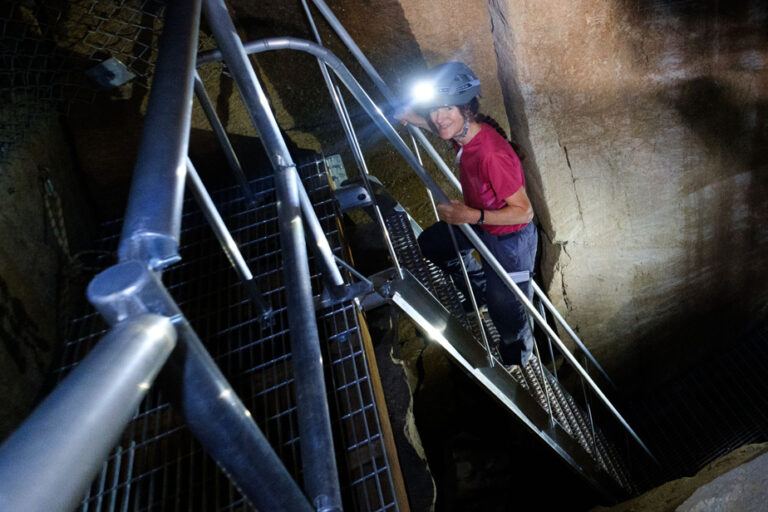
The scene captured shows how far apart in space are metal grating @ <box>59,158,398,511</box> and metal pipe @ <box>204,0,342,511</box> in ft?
3.24

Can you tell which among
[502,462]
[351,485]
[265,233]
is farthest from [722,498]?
[265,233]

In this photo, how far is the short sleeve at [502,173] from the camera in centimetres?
298

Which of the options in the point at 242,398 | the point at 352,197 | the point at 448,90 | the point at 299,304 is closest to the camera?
the point at 299,304

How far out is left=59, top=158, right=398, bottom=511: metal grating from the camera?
1986 millimetres

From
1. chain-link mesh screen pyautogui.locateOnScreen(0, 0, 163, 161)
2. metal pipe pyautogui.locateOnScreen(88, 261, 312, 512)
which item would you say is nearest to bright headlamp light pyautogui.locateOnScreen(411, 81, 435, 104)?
chain-link mesh screen pyautogui.locateOnScreen(0, 0, 163, 161)

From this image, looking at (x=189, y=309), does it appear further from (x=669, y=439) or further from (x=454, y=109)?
(x=669, y=439)

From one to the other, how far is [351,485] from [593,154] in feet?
11.3

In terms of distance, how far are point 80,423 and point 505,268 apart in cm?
314

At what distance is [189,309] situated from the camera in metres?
2.71

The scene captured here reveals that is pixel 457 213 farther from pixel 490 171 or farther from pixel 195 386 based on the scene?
pixel 195 386

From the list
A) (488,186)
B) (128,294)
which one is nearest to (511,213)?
(488,186)

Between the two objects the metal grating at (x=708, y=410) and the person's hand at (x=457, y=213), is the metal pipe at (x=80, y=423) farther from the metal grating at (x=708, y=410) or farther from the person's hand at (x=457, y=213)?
the metal grating at (x=708, y=410)

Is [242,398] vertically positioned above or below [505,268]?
above

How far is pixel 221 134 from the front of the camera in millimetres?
2850
